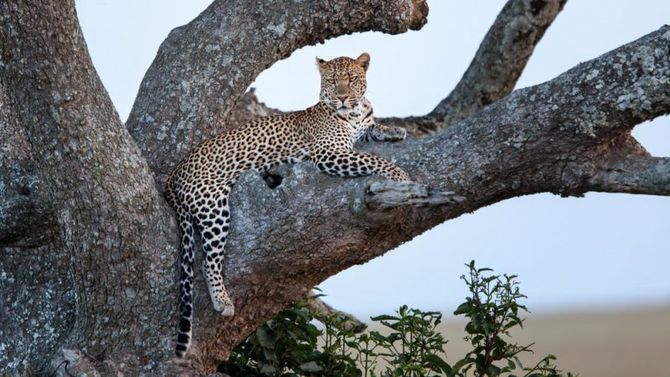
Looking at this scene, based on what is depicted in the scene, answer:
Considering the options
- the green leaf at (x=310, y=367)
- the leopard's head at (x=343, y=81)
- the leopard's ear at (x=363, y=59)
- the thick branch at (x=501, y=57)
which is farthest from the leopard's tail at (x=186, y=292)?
the thick branch at (x=501, y=57)

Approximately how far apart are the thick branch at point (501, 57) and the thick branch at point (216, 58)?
203 cm

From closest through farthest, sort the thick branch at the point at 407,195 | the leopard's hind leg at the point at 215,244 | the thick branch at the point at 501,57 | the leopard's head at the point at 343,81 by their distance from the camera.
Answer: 1. the thick branch at the point at 407,195
2. the leopard's hind leg at the point at 215,244
3. the leopard's head at the point at 343,81
4. the thick branch at the point at 501,57

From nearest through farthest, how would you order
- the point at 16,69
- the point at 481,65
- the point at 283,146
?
the point at 16,69 < the point at 283,146 < the point at 481,65

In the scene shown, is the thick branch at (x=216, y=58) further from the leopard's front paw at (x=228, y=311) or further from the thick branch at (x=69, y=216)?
the leopard's front paw at (x=228, y=311)

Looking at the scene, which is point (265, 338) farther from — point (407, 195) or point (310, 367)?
point (407, 195)

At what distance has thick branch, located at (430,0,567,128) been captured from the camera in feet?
35.8

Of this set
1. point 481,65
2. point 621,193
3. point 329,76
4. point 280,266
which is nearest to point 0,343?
point 280,266

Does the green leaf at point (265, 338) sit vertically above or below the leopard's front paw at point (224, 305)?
above

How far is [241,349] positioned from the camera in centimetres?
864

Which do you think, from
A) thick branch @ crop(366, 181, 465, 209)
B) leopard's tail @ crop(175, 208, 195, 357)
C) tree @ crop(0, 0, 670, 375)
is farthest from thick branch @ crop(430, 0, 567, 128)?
thick branch @ crop(366, 181, 465, 209)

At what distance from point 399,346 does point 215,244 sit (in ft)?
6.54

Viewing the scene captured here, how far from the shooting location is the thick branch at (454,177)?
6945 millimetres

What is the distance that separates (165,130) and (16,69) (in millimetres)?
1818

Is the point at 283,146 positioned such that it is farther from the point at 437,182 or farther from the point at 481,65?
the point at 481,65
